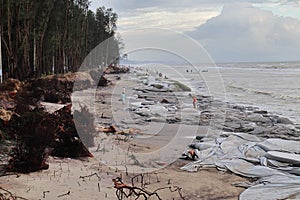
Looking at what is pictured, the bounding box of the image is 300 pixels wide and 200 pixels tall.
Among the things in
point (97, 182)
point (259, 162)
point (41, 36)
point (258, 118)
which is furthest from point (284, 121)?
point (41, 36)

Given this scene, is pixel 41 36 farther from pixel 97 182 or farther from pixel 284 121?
pixel 97 182

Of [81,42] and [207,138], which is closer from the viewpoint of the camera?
[207,138]

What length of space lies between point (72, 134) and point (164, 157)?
6.50 ft

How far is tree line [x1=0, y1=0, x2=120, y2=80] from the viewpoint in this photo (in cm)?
1908

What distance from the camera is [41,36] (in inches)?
964

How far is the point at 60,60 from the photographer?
34.6 meters

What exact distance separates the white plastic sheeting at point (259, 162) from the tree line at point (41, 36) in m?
12.9

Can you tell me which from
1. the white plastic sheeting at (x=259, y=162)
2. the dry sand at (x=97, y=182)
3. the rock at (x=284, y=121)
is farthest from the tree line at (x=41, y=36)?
the dry sand at (x=97, y=182)

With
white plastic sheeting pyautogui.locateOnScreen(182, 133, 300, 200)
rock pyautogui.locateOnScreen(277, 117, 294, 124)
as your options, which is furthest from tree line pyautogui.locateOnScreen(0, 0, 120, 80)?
white plastic sheeting pyautogui.locateOnScreen(182, 133, 300, 200)

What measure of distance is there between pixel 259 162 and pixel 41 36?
19.8 meters

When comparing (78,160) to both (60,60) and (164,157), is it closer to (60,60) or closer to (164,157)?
(164,157)

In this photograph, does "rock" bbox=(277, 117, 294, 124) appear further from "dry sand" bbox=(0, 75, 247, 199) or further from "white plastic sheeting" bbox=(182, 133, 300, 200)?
"dry sand" bbox=(0, 75, 247, 199)

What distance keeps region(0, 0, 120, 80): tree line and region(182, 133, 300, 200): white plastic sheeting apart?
1295 centimetres

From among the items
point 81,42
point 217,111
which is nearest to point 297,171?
point 217,111
